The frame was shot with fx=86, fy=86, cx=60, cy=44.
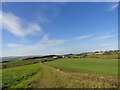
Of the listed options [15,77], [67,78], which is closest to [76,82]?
[67,78]

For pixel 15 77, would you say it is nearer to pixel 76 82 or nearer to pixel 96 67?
pixel 76 82

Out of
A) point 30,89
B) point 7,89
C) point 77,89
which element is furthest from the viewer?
point 7,89

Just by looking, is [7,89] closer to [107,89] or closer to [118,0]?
[107,89]

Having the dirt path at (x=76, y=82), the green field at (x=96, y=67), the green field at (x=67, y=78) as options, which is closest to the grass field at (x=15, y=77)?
the green field at (x=67, y=78)

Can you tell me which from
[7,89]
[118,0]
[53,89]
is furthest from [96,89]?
[7,89]

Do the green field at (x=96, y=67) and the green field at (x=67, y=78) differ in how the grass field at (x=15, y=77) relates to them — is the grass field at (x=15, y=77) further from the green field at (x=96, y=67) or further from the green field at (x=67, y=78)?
the green field at (x=96, y=67)

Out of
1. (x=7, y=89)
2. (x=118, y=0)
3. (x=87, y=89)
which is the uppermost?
(x=118, y=0)

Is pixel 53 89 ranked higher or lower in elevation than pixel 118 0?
lower

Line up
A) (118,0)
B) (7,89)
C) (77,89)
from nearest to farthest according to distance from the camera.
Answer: (118,0)
(77,89)
(7,89)

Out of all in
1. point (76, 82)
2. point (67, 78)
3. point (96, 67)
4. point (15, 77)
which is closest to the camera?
point (76, 82)

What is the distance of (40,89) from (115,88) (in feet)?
19.9

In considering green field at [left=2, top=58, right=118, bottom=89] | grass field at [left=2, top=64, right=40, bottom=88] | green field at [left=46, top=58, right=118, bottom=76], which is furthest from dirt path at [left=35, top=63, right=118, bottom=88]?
green field at [left=46, top=58, right=118, bottom=76]

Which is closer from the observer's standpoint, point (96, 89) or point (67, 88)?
point (96, 89)

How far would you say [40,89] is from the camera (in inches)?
291
